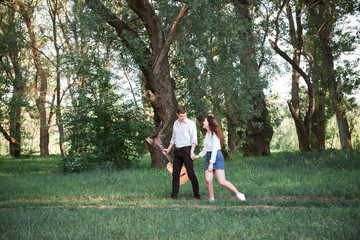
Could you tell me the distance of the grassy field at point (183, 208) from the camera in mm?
6109

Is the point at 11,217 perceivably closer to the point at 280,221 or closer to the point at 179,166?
the point at 179,166

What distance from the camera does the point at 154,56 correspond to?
17078mm

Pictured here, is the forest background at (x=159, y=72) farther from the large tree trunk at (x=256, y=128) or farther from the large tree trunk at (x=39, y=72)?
the large tree trunk at (x=39, y=72)

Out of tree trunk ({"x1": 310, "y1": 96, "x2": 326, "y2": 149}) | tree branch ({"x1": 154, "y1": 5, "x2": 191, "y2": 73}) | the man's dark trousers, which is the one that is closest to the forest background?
tree branch ({"x1": 154, "y1": 5, "x2": 191, "y2": 73})

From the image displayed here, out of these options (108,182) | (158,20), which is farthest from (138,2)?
(108,182)

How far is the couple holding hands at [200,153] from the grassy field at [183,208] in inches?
15.6

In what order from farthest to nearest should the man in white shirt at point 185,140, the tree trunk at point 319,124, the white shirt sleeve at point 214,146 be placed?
the tree trunk at point 319,124
the man in white shirt at point 185,140
the white shirt sleeve at point 214,146

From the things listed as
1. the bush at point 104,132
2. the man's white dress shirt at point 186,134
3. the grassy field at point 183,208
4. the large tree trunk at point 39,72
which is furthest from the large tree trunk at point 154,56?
the large tree trunk at point 39,72

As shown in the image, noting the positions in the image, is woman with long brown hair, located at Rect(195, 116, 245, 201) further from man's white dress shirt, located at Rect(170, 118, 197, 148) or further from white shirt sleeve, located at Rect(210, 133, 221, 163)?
man's white dress shirt, located at Rect(170, 118, 197, 148)

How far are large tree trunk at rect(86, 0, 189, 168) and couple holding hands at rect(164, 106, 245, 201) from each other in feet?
22.2

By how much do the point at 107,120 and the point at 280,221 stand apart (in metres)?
12.4

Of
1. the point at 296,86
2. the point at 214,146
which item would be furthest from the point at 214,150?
the point at 296,86

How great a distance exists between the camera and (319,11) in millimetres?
22953

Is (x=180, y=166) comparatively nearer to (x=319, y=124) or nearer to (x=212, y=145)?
(x=212, y=145)
